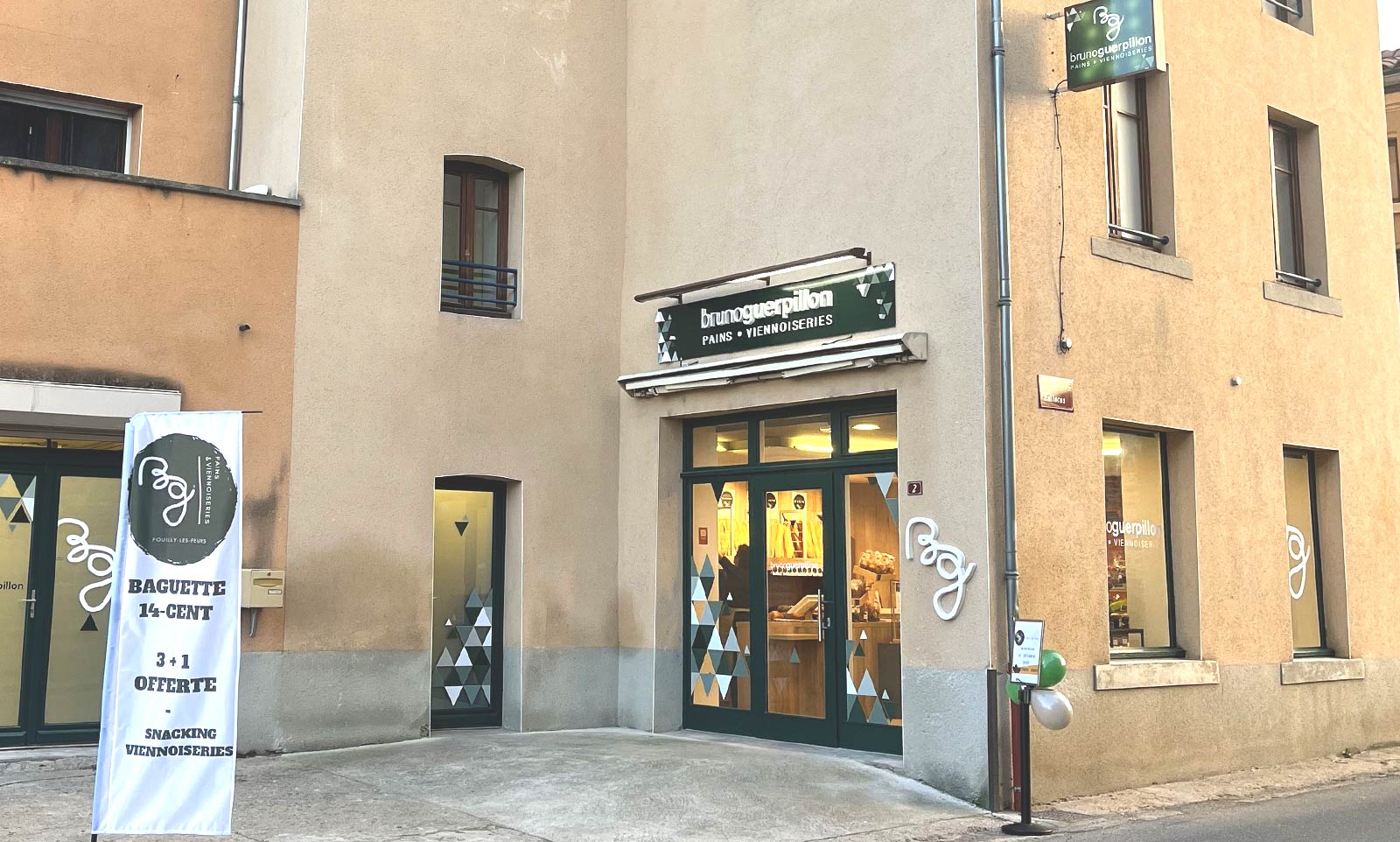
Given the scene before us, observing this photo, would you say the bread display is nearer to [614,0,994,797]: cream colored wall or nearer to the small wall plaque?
[614,0,994,797]: cream colored wall

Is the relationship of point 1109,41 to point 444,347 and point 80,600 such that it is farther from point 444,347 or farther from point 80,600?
point 80,600

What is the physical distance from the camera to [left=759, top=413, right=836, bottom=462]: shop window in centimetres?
1180

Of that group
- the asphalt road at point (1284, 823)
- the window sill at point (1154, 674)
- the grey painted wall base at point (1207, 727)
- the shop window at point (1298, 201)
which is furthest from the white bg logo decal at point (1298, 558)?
the shop window at point (1298, 201)

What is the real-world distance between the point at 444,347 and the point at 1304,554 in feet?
28.2

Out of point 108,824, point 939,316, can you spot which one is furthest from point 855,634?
point 108,824

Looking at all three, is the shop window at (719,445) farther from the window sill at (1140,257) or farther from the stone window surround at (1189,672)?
the stone window surround at (1189,672)

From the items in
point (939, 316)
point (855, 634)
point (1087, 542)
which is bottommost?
point (855, 634)

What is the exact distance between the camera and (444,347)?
12.3m

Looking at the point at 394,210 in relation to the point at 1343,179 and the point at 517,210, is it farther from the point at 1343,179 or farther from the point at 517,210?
the point at 1343,179

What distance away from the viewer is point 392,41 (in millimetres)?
12289

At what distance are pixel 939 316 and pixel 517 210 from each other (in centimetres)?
475

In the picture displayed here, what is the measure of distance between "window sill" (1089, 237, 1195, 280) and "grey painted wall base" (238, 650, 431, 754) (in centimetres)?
693

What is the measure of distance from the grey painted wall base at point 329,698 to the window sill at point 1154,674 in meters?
5.88

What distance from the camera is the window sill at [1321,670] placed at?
39.8 feet
